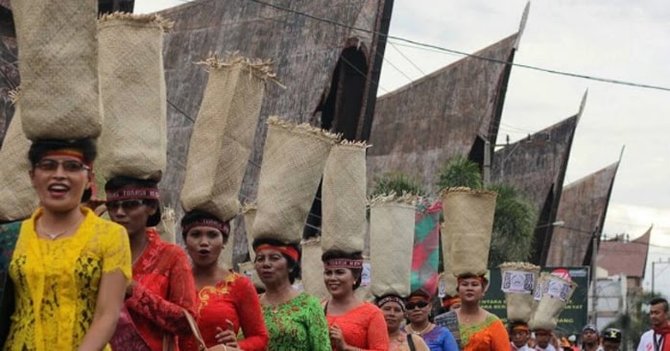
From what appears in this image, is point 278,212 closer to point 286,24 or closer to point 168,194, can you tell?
point 168,194

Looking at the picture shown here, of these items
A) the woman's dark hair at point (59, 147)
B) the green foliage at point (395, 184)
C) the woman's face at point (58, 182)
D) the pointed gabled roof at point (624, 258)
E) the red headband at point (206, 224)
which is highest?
the woman's dark hair at point (59, 147)

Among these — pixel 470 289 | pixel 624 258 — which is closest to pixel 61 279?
pixel 470 289

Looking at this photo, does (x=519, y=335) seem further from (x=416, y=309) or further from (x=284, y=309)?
(x=284, y=309)

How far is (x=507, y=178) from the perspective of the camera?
54125 mm

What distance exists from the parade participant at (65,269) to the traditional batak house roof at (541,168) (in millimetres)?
48377

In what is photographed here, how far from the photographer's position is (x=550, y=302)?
17.9 m

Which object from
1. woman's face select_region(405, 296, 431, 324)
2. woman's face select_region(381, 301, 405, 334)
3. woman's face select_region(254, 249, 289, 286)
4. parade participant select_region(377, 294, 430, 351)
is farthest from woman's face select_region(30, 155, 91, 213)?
woman's face select_region(405, 296, 431, 324)

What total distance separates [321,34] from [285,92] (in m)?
1.56

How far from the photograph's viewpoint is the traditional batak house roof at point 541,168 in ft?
176

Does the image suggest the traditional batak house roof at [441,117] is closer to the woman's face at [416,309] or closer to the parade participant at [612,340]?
the parade participant at [612,340]

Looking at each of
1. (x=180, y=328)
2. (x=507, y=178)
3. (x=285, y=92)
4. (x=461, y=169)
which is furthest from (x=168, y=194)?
(x=507, y=178)

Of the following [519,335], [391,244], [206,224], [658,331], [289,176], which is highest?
[289,176]

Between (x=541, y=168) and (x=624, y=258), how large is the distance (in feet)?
240

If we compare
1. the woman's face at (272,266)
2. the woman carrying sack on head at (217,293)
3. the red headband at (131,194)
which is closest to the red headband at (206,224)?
the woman carrying sack on head at (217,293)
